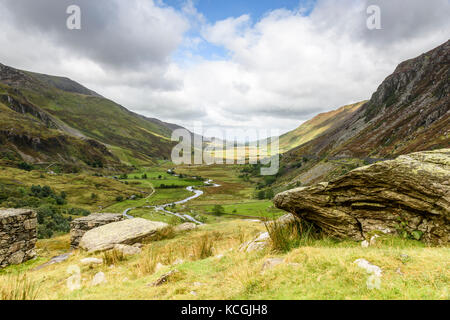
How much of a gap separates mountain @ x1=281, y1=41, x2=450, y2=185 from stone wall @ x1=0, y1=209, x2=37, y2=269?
67.5 meters

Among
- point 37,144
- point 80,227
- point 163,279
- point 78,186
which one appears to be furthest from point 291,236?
point 37,144

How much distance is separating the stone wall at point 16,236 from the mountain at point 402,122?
67.5m

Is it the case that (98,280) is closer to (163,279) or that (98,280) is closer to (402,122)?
(163,279)

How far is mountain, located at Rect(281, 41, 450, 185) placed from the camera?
6525cm

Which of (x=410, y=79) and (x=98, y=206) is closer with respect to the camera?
(x=98, y=206)

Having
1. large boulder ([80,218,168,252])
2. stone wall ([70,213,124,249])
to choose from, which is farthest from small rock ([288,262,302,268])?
stone wall ([70,213,124,249])

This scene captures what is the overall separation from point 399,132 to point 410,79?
6447 centimetres

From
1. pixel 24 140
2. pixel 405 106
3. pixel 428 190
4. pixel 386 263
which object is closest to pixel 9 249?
pixel 386 263

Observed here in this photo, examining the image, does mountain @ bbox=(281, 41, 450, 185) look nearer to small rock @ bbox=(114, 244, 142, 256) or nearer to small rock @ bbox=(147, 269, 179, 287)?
small rock @ bbox=(114, 244, 142, 256)

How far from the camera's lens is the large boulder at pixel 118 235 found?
14445 mm

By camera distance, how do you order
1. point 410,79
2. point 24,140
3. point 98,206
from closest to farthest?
point 98,206
point 410,79
point 24,140

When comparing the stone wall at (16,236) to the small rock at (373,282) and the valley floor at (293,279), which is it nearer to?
the valley floor at (293,279)
